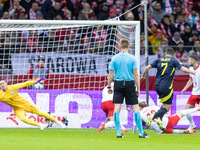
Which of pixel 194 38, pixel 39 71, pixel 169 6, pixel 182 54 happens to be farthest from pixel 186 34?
pixel 39 71

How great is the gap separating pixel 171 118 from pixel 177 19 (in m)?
8.64

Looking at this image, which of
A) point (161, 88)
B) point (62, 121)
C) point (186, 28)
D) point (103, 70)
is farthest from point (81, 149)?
point (186, 28)

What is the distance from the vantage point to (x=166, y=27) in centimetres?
1820

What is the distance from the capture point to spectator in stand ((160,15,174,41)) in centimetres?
1805

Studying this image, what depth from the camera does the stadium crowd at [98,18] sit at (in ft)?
46.6

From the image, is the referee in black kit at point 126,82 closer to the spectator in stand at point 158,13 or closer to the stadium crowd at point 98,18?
the stadium crowd at point 98,18

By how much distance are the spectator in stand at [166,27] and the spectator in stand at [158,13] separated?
39 cm

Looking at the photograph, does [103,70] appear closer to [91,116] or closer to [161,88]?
[91,116]

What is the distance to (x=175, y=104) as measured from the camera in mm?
13719

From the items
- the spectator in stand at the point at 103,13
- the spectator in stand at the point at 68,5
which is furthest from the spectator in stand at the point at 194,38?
the spectator in stand at the point at 68,5

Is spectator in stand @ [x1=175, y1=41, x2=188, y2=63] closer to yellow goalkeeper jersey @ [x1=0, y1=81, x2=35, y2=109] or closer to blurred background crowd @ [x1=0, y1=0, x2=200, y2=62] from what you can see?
blurred background crowd @ [x1=0, y1=0, x2=200, y2=62]

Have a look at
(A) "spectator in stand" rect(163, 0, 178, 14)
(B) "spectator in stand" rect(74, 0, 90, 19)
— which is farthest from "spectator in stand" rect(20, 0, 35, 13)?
(A) "spectator in stand" rect(163, 0, 178, 14)

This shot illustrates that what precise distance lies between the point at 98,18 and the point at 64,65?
14.3 ft

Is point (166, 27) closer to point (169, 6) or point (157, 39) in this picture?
point (157, 39)
